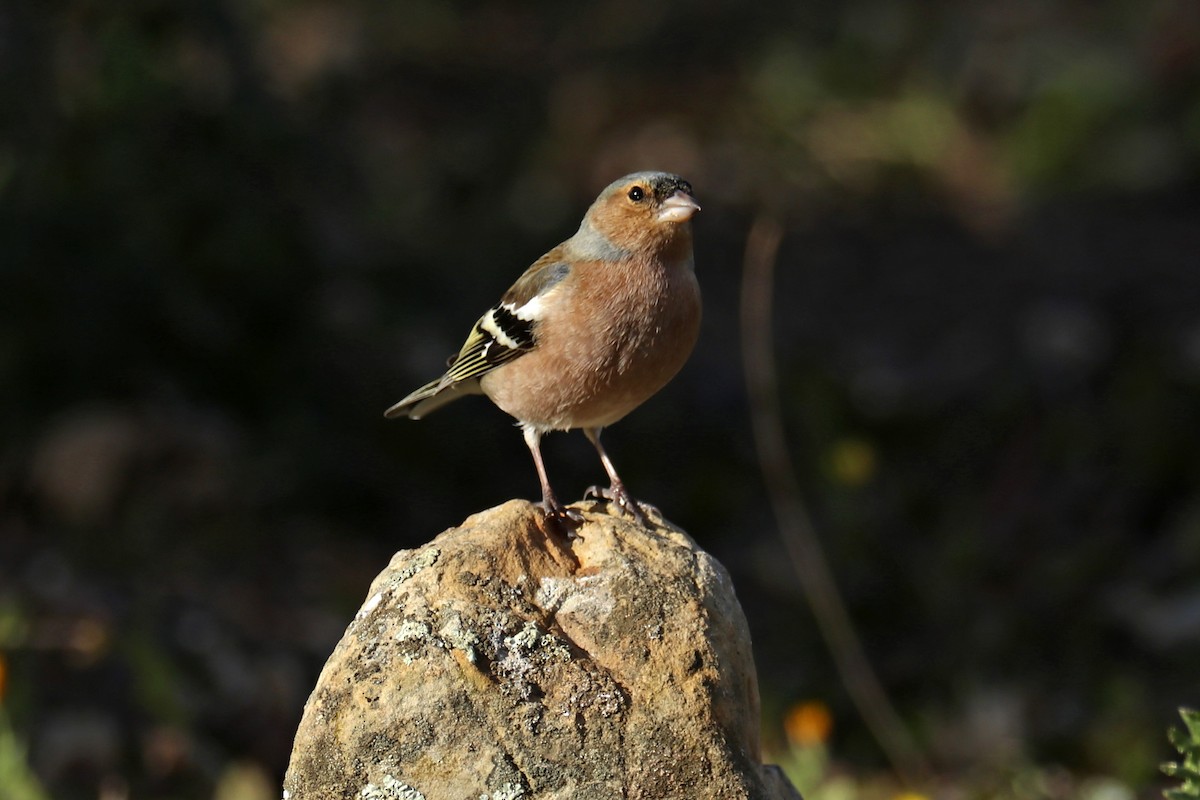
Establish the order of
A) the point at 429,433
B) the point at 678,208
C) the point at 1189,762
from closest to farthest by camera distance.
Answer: the point at 1189,762, the point at 678,208, the point at 429,433

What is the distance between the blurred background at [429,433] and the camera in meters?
6.67

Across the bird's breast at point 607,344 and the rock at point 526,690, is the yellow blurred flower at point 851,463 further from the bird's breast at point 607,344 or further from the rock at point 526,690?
the rock at point 526,690

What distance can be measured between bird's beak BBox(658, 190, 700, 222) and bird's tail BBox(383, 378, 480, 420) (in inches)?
37.6

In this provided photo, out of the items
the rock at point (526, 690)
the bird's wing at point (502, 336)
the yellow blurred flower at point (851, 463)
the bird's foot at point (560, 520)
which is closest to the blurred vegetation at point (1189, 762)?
the rock at point (526, 690)

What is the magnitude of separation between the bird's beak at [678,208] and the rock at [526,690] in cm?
150

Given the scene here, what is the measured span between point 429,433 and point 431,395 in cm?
390

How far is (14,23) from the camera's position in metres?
8.14

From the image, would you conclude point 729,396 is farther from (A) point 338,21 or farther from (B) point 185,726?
(A) point 338,21

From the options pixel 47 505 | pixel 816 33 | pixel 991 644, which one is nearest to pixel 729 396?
pixel 991 644

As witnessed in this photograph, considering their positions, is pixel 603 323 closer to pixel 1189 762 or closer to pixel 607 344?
pixel 607 344

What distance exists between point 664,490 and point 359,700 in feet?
20.1

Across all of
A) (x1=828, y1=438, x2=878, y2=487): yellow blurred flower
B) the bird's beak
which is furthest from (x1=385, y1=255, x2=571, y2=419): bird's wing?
(x1=828, y1=438, x2=878, y2=487): yellow blurred flower

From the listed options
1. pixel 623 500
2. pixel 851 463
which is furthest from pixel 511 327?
pixel 851 463

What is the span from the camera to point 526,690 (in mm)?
3502
